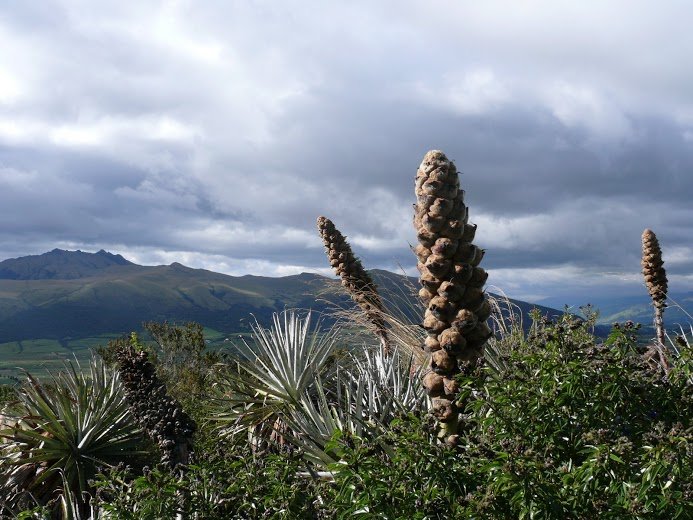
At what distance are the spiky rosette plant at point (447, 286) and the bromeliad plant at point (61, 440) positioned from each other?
4783 millimetres

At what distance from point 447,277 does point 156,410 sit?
3.60m

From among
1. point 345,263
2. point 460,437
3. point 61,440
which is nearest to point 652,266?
point 345,263

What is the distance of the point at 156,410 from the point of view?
24.9 ft

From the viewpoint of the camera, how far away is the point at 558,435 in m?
4.24

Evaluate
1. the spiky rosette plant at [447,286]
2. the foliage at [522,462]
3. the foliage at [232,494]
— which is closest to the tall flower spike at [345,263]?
the spiky rosette plant at [447,286]

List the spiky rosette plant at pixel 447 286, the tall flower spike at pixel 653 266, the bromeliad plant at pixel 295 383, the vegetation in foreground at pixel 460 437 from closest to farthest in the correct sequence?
the vegetation in foreground at pixel 460 437
the spiky rosette plant at pixel 447 286
the bromeliad plant at pixel 295 383
the tall flower spike at pixel 653 266

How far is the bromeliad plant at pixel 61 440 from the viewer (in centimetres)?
876

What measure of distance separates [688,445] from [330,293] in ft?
27.7

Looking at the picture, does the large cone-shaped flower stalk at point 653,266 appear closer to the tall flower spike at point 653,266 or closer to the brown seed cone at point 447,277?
the tall flower spike at point 653,266

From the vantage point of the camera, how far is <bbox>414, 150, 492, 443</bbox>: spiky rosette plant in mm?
5871

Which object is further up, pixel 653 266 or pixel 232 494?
pixel 653 266

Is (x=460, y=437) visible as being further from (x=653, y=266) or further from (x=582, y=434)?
(x=653, y=266)

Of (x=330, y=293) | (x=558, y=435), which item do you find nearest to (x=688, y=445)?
(x=558, y=435)

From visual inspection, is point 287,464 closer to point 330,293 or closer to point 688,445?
point 688,445
